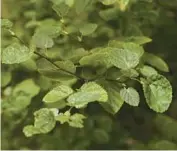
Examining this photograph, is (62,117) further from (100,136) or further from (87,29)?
(100,136)

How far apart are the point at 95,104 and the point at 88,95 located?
1.44ft

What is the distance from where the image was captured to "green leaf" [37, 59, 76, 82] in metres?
0.62

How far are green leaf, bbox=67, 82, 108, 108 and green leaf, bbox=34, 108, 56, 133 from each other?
5 centimetres

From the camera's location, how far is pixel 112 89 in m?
0.62

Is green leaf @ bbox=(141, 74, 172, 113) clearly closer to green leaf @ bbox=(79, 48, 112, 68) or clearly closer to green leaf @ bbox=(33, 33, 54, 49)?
green leaf @ bbox=(79, 48, 112, 68)

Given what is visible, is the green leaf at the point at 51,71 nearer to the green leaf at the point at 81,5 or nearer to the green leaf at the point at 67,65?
the green leaf at the point at 67,65

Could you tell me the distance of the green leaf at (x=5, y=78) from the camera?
3.24 ft

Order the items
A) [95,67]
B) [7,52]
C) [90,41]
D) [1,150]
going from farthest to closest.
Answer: [1,150] < [90,41] < [95,67] < [7,52]

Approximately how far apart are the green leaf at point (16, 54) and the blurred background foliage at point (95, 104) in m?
0.27

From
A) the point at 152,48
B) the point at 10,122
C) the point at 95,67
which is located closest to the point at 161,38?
the point at 152,48

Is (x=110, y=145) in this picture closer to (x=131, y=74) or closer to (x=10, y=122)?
(x=10, y=122)

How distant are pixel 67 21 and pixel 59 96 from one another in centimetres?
37

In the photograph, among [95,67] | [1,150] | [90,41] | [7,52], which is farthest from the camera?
[1,150]

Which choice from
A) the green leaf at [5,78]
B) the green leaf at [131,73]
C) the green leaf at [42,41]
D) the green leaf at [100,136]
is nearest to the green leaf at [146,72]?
the green leaf at [131,73]
